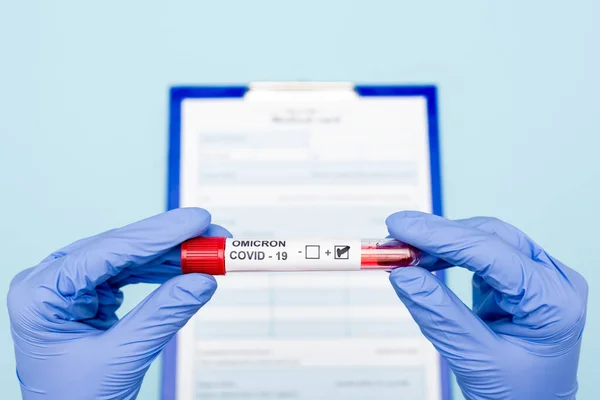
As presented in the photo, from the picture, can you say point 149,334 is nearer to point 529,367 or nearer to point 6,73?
point 529,367

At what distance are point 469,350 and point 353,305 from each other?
10.7 inches

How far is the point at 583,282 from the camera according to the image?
0.63m

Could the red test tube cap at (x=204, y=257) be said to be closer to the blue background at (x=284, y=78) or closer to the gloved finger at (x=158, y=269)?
the gloved finger at (x=158, y=269)

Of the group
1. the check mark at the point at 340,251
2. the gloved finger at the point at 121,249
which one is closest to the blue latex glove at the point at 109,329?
the gloved finger at the point at 121,249

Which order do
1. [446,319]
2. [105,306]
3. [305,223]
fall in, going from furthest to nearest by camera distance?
[305,223], [105,306], [446,319]

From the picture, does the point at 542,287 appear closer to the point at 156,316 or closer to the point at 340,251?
the point at 340,251

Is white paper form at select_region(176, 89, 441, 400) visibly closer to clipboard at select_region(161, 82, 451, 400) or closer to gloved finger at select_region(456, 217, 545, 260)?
clipboard at select_region(161, 82, 451, 400)

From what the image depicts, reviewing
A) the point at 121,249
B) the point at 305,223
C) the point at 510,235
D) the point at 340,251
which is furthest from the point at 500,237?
the point at 121,249

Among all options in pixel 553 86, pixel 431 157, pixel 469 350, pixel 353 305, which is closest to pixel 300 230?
pixel 353 305

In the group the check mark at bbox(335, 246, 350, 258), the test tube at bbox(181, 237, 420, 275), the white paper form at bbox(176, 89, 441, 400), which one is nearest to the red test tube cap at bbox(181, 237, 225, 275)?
the test tube at bbox(181, 237, 420, 275)

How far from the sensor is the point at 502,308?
2.07ft

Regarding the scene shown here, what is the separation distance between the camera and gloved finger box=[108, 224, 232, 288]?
668mm

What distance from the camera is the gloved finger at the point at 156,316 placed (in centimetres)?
59

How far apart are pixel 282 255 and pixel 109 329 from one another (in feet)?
0.68
